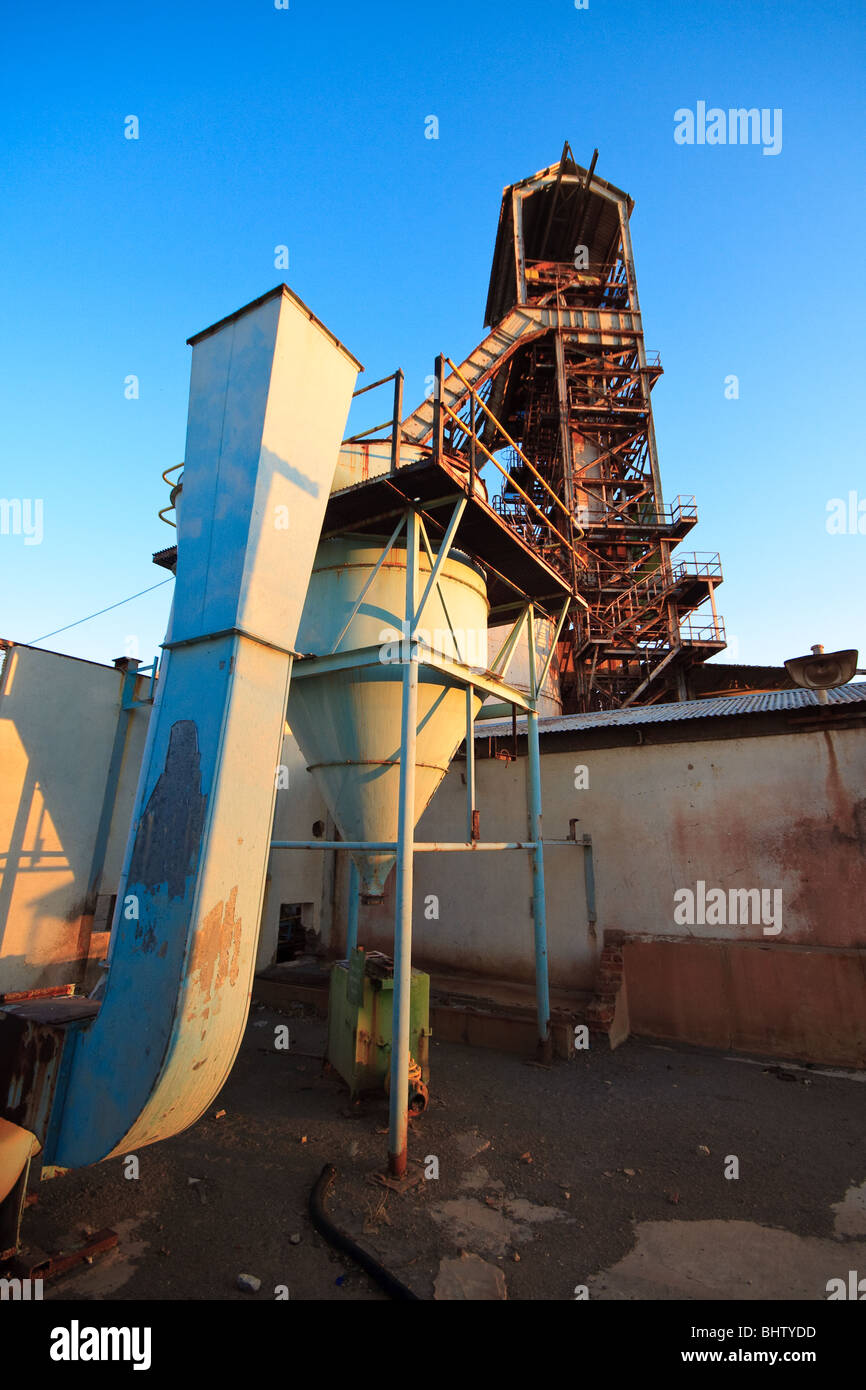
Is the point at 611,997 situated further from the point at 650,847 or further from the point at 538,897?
the point at 650,847

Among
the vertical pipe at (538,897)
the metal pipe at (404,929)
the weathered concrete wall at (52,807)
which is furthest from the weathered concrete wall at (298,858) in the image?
the metal pipe at (404,929)

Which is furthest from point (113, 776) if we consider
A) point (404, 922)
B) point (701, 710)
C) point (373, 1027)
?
point (701, 710)

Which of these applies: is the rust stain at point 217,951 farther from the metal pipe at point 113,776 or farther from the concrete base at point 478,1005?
the metal pipe at point 113,776

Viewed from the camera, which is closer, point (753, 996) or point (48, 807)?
point (753, 996)

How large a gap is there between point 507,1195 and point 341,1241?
1289mm

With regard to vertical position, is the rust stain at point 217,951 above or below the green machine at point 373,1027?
above

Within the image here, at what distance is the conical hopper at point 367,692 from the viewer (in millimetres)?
5902

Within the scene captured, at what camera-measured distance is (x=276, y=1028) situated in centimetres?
809

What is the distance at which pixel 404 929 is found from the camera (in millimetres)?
4855

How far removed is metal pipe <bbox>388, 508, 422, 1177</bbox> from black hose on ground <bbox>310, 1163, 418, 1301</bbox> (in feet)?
1.65

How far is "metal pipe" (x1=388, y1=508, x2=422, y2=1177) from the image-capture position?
4484 millimetres

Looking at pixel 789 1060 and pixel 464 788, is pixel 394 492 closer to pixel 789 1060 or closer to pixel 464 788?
pixel 464 788

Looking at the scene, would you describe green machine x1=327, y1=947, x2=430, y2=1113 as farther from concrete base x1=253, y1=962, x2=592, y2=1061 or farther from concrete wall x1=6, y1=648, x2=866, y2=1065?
concrete wall x1=6, y1=648, x2=866, y2=1065
